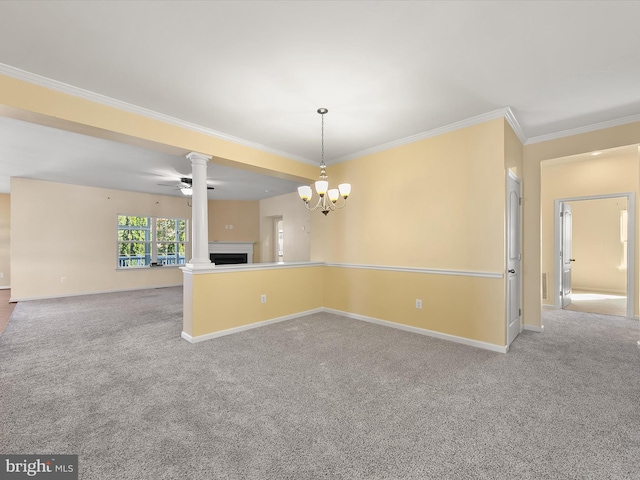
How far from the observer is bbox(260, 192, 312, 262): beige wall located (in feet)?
26.9

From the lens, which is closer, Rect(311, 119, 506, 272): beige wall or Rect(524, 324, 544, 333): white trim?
Rect(311, 119, 506, 272): beige wall

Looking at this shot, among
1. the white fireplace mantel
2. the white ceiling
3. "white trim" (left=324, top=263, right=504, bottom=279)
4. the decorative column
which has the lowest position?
"white trim" (left=324, top=263, right=504, bottom=279)

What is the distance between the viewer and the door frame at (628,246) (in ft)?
14.7

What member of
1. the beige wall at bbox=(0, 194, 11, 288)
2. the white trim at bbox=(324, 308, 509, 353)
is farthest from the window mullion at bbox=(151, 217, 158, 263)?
the white trim at bbox=(324, 308, 509, 353)

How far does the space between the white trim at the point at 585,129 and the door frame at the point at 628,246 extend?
1.88 m

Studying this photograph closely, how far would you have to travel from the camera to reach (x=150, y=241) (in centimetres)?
823

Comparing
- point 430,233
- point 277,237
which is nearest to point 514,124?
point 430,233

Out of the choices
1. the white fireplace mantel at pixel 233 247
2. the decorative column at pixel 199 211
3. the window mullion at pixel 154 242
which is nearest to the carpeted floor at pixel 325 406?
the decorative column at pixel 199 211

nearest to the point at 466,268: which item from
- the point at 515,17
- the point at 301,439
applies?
the point at 515,17

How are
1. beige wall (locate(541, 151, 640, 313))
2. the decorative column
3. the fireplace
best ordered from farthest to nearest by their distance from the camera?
the fireplace
beige wall (locate(541, 151, 640, 313))
the decorative column

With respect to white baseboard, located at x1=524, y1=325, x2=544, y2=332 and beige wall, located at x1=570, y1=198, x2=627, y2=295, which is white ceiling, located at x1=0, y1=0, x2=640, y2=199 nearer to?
white baseboard, located at x1=524, y1=325, x2=544, y2=332

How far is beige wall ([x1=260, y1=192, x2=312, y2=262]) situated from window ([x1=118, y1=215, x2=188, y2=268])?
97.2 inches

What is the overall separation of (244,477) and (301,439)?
403mm

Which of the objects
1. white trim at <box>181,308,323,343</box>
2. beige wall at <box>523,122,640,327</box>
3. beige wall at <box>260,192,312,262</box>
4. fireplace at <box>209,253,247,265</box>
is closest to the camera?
white trim at <box>181,308,323,343</box>
